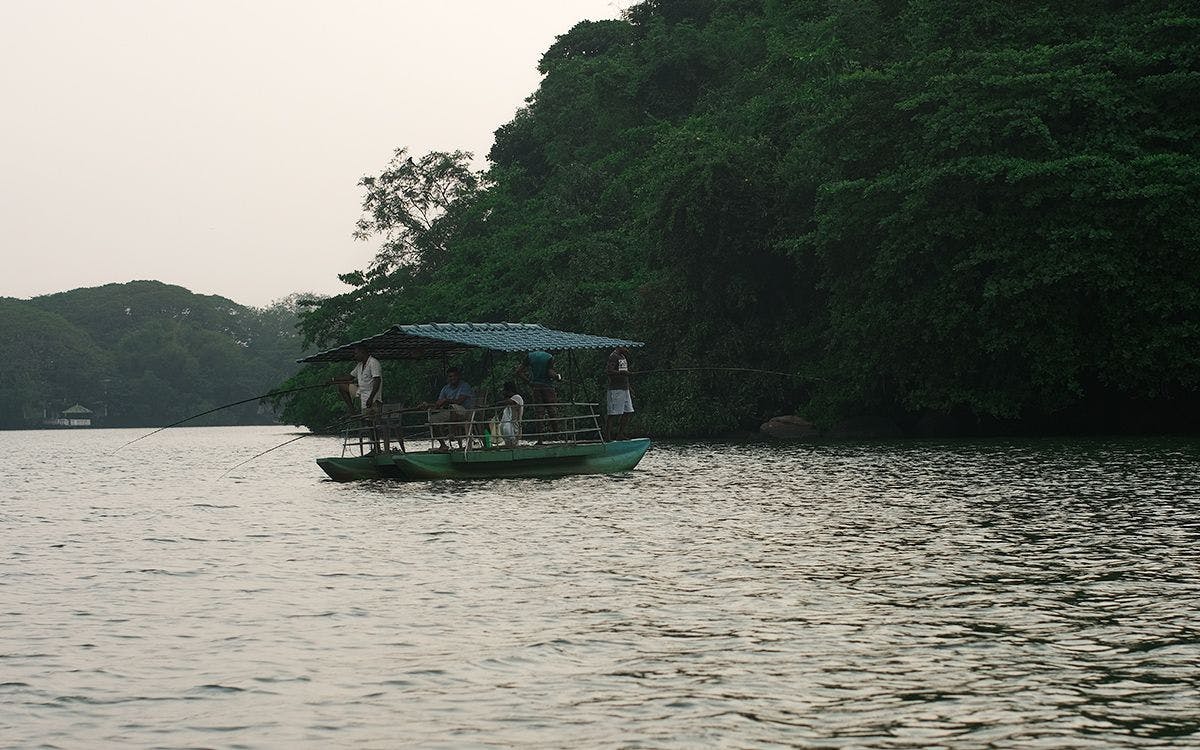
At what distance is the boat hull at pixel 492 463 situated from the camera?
972 inches

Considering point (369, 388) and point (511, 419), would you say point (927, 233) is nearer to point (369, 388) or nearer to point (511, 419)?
point (511, 419)

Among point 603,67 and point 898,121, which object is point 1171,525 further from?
point 603,67

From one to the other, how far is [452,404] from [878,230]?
55.4ft

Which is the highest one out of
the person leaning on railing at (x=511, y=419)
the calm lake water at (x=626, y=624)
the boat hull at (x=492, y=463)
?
the person leaning on railing at (x=511, y=419)

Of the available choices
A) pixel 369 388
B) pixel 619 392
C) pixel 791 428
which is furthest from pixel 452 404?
pixel 791 428

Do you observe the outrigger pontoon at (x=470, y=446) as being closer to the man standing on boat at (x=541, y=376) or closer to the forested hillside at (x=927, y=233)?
the man standing on boat at (x=541, y=376)

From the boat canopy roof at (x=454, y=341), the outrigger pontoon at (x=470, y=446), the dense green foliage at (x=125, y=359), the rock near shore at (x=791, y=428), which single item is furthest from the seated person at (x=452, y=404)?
the dense green foliage at (x=125, y=359)

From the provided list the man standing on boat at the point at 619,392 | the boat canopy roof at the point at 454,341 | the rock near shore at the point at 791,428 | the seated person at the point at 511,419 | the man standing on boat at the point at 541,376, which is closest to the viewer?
the boat canopy roof at the point at 454,341

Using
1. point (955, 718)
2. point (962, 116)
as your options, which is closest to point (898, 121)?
point (962, 116)

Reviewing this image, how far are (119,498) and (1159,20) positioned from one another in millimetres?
27753

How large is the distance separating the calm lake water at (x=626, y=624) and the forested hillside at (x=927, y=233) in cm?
1412

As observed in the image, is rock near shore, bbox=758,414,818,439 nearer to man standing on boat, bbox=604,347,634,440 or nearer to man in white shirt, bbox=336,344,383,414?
man standing on boat, bbox=604,347,634,440

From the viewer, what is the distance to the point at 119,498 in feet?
84.9

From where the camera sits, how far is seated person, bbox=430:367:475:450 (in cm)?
2588
